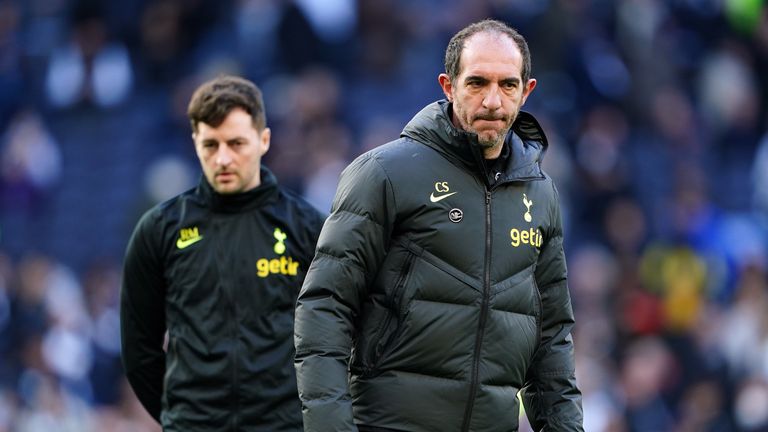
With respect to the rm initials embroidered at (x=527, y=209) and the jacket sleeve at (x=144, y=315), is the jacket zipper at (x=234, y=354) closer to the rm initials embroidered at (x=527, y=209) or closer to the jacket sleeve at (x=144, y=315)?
the jacket sleeve at (x=144, y=315)

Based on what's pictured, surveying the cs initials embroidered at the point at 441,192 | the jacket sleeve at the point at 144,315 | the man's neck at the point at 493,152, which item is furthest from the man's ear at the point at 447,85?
the jacket sleeve at the point at 144,315

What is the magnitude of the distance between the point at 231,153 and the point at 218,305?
0.65 m

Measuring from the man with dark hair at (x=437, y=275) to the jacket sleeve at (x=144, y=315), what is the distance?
158cm

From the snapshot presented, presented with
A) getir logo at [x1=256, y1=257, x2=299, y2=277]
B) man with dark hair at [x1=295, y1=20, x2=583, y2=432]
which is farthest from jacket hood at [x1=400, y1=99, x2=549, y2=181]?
getir logo at [x1=256, y1=257, x2=299, y2=277]

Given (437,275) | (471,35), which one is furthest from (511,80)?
(437,275)

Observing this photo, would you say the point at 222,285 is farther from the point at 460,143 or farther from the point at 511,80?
the point at 511,80

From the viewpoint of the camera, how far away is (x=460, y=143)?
456 centimetres

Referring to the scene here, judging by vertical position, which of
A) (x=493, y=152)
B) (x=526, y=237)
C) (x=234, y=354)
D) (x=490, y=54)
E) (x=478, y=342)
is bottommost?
(x=234, y=354)

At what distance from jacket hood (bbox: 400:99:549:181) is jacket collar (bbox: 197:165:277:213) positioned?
55.8 inches

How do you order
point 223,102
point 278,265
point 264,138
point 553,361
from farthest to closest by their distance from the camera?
point 264,138 < point 223,102 < point 278,265 < point 553,361

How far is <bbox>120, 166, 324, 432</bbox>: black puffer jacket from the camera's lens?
5.67 meters

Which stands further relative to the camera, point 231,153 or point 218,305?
point 231,153

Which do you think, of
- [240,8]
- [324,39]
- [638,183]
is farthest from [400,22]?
[638,183]

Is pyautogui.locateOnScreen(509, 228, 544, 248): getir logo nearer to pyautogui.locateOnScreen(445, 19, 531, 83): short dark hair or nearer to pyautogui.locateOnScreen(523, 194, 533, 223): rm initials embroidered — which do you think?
pyautogui.locateOnScreen(523, 194, 533, 223): rm initials embroidered
